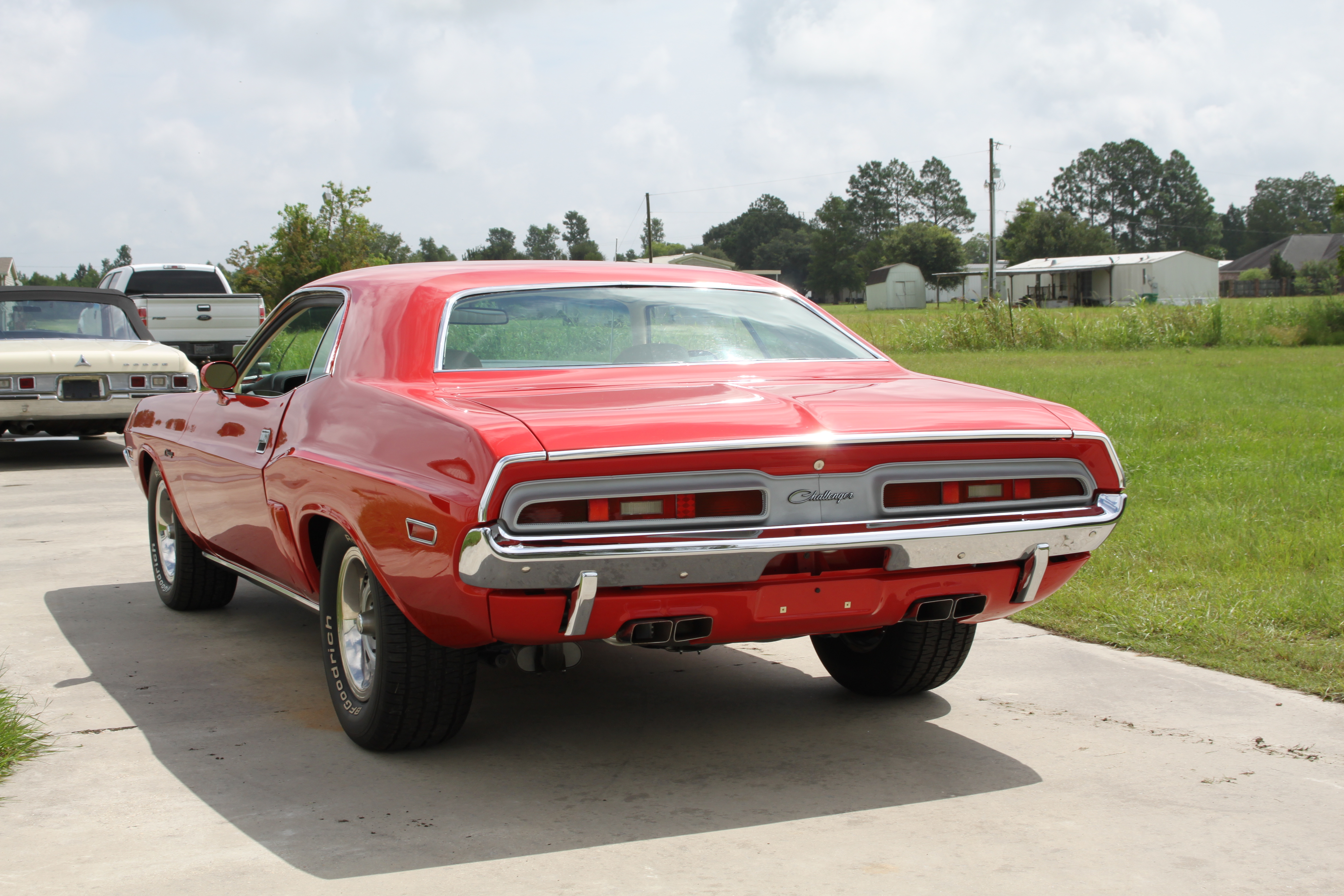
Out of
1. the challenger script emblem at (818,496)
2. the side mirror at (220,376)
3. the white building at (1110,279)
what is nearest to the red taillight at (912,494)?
the challenger script emblem at (818,496)

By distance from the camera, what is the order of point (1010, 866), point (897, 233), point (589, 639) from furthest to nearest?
point (897, 233), point (589, 639), point (1010, 866)

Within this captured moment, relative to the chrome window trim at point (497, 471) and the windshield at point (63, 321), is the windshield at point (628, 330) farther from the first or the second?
the windshield at point (63, 321)

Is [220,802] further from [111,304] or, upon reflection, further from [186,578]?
[111,304]

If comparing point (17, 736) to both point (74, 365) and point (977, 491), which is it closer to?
point (977, 491)

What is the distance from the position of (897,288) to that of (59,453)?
8553 cm

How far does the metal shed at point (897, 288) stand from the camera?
312 ft

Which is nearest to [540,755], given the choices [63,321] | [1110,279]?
[63,321]

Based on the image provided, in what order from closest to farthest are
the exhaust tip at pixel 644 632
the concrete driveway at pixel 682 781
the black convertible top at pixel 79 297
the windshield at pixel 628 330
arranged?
the concrete driveway at pixel 682 781 → the exhaust tip at pixel 644 632 → the windshield at pixel 628 330 → the black convertible top at pixel 79 297

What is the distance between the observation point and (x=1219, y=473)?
31.4ft

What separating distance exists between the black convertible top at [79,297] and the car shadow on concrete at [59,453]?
4.08 feet

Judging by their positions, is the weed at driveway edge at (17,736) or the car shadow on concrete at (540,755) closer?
the car shadow on concrete at (540,755)

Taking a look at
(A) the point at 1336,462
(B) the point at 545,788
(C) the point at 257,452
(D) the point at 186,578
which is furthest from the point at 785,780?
(A) the point at 1336,462

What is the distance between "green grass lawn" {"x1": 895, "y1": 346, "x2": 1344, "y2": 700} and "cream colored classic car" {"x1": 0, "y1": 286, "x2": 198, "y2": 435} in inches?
323

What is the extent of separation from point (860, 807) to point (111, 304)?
1125 cm
